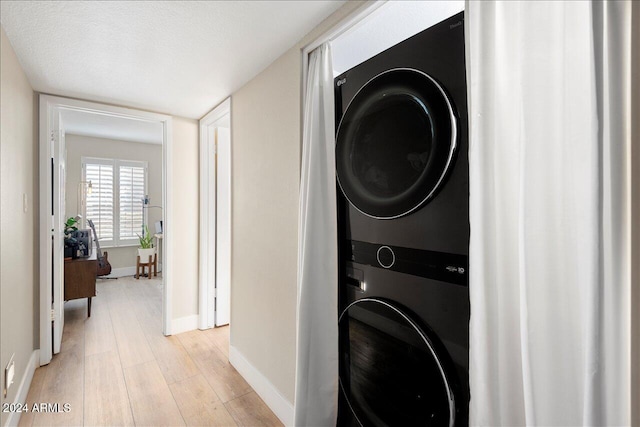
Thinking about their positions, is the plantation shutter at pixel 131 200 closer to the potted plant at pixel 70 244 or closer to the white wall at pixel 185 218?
the potted plant at pixel 70 244

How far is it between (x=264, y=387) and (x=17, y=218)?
6.32 ft

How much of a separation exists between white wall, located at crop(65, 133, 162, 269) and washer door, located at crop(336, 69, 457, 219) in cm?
561

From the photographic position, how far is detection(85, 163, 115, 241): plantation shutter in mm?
5445

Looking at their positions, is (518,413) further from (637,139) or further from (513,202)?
(637,139)

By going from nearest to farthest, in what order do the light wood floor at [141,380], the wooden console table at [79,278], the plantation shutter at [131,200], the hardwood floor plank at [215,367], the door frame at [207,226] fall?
the light wood floor at [141,380] < the hardwood floor plank at [215,367] < the door frame at [207,226] < the wooden console table at [79,278] < the plantation shutter at [131,200]

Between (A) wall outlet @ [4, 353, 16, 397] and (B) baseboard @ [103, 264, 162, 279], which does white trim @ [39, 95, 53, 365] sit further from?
(B) baseboard @ [103, 264, 162, 279]

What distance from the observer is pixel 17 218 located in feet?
6.62

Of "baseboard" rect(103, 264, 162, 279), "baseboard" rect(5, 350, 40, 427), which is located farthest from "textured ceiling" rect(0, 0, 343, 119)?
"baseboard" rect(103, 264, 162, 279)

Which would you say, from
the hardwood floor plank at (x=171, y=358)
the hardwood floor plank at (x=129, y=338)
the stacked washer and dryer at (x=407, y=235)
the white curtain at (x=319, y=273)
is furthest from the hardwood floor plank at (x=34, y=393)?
the stacked washer and dryer at (x=407, y=235)

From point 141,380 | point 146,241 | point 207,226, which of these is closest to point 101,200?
point 146,241

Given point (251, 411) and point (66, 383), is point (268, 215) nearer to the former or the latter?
point (251, 411)

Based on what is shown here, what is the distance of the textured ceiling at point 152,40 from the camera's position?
4.90 feet

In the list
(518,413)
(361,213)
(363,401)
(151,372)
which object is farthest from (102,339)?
(518,413)

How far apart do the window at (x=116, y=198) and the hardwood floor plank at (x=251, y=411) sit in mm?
4770
